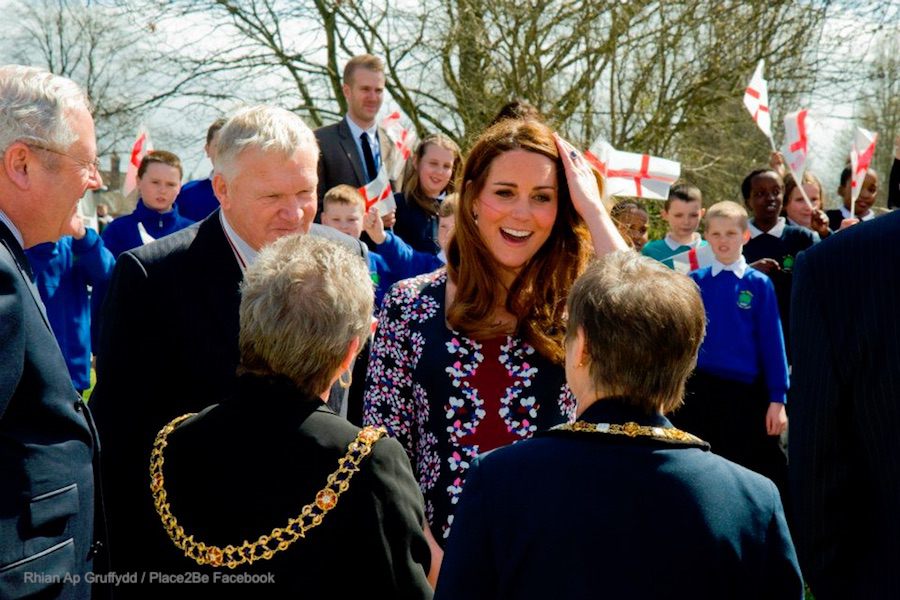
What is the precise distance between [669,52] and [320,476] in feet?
44.1

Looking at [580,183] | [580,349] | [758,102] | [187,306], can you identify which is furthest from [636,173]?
[580,349]

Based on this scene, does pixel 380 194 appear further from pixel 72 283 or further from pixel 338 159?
pixel 72 283

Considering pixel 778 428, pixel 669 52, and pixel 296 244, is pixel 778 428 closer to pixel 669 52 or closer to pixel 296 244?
pixel 296 244

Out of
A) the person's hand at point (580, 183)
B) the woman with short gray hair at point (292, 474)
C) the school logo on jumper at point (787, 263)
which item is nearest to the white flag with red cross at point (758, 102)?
the school logo on jumper at point (787, 263)

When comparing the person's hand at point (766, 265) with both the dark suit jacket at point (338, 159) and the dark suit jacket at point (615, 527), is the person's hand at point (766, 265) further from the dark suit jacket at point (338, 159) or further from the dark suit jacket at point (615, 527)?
the dark suit jacket at point (615, 527)

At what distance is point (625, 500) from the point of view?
68.9 inches

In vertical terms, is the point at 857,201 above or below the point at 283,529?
above

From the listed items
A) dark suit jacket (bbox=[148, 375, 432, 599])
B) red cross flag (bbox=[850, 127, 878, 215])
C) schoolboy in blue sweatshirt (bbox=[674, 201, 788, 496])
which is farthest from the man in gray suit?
dark suit jacket (bbox=[148, 375, 432, 599])

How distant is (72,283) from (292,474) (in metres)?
4.27

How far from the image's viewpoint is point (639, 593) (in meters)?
1.73

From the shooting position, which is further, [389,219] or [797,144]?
[797,144]

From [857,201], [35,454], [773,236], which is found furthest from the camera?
[857,201]

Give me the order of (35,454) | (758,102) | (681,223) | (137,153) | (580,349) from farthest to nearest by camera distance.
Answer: (137,153), (758,102), (681,223), (35,454), (580,349)

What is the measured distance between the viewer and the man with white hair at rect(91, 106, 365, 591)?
2.54m
